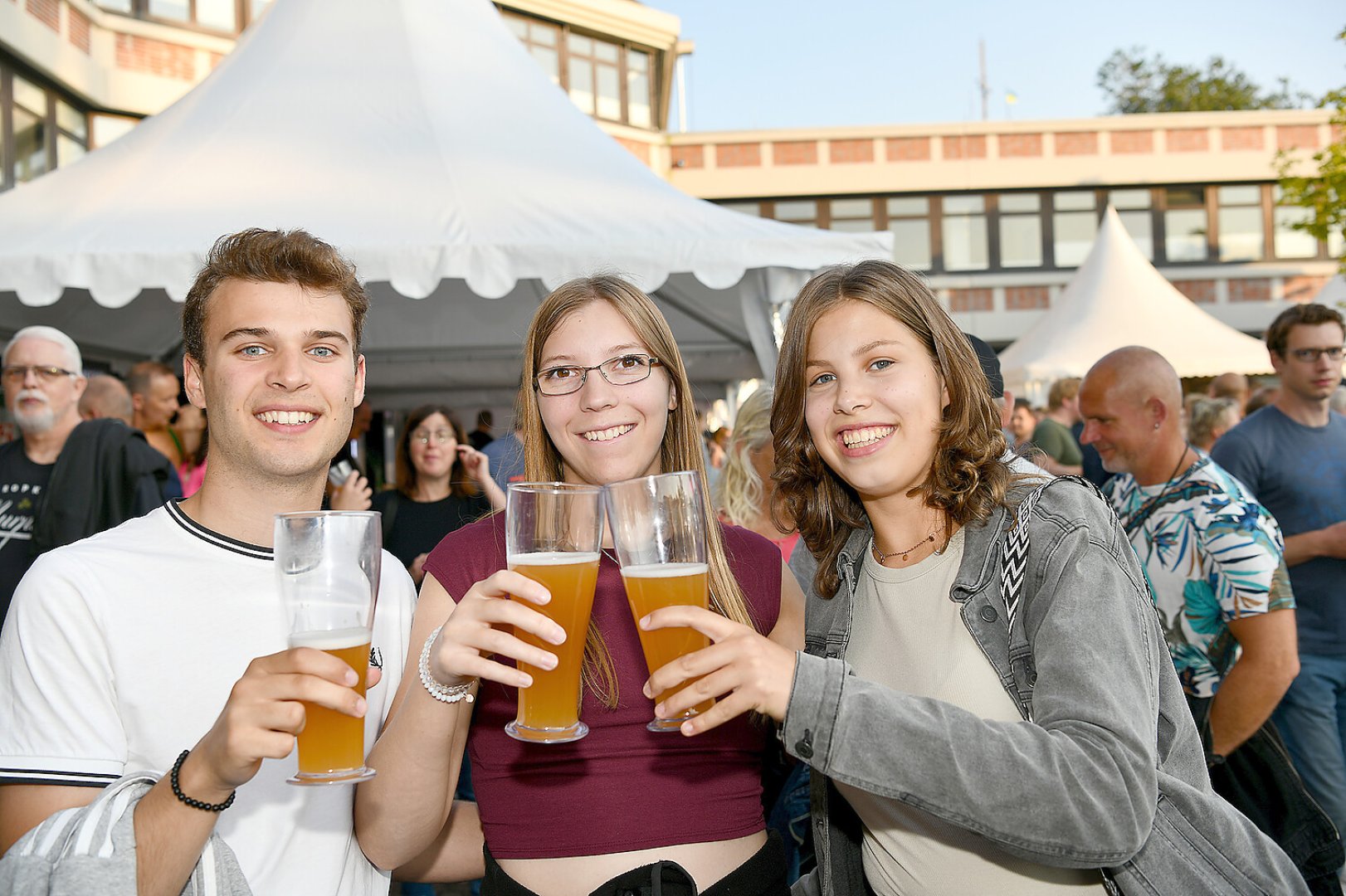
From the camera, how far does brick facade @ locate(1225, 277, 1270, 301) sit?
A: 2295cm

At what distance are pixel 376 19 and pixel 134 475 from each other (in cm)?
324

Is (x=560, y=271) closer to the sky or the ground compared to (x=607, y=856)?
closer to the sky

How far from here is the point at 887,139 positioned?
22734 mm

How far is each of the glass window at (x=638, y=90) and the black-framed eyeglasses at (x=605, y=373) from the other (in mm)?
21303

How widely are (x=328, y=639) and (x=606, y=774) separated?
0.64 meters

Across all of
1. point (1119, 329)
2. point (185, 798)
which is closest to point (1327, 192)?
point (1119, 329)

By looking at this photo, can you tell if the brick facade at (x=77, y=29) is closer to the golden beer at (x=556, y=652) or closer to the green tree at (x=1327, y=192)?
the golden beer at (x=556, y=652)

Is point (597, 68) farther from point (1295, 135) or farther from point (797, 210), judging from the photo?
point (1295, 135)

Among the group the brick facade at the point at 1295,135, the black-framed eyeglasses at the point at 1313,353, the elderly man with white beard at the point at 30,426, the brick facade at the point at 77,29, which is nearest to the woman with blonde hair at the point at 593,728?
the elderly man with white beard at the point at 30,426

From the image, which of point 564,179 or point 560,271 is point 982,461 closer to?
point 560,271

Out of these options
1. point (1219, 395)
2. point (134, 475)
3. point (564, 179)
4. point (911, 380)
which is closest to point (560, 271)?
point (564, 179)

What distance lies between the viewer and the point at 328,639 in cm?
117

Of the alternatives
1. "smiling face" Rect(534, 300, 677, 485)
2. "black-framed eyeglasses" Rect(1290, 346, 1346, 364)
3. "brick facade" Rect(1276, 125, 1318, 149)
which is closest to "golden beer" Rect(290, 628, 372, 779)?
"smiling face" Rect(534, 300, 677, 485)

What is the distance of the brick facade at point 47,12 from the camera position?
12266 mm
